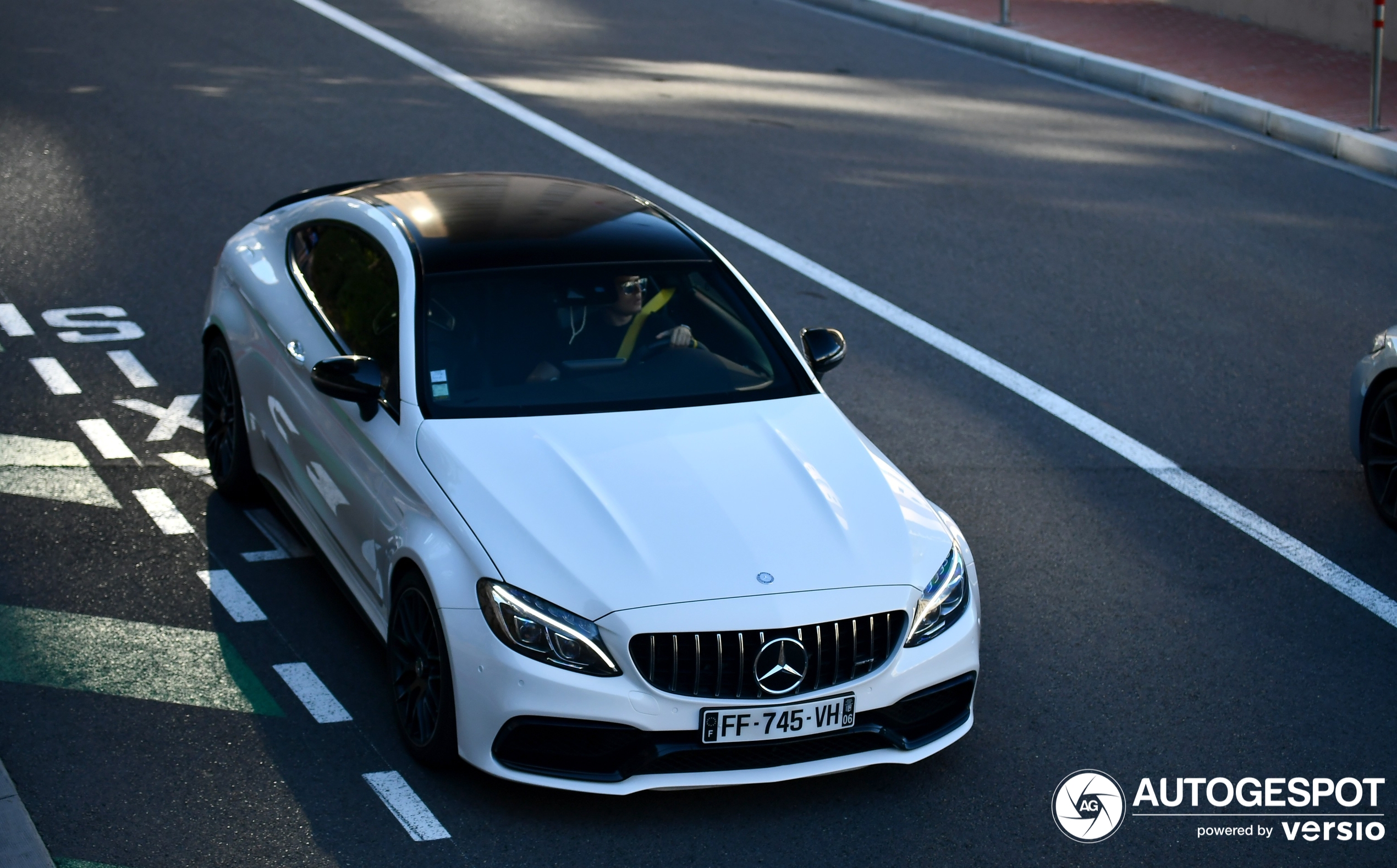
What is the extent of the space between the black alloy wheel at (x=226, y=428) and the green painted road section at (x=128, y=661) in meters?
1.07

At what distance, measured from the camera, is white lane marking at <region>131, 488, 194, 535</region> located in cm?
691

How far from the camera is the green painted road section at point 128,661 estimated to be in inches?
223

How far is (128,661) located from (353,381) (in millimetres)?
1400

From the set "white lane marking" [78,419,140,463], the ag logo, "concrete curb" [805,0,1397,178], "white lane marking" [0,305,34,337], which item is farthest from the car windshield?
"concrete curb" [805,0,1397,178]

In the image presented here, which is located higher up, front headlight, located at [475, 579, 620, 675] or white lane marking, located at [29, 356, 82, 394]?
front headlight, located at [475, 579, 620, 675]

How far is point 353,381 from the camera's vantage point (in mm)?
5652

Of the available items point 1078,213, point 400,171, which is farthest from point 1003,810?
point 400,171

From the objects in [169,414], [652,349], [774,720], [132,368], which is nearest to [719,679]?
[774,720]

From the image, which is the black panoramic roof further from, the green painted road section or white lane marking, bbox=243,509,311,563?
the green painted road section

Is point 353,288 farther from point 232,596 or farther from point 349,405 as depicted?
point 232,596

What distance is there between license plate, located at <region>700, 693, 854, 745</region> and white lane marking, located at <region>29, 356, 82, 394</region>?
4.83m

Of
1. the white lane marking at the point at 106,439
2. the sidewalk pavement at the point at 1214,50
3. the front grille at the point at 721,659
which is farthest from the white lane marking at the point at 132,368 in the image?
the sidewalk pavement at the point at 1214,50

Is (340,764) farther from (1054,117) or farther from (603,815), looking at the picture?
(1054,117)

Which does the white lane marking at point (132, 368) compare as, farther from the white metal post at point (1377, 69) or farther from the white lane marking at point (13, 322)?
the white metal post at point (1377, 69)
